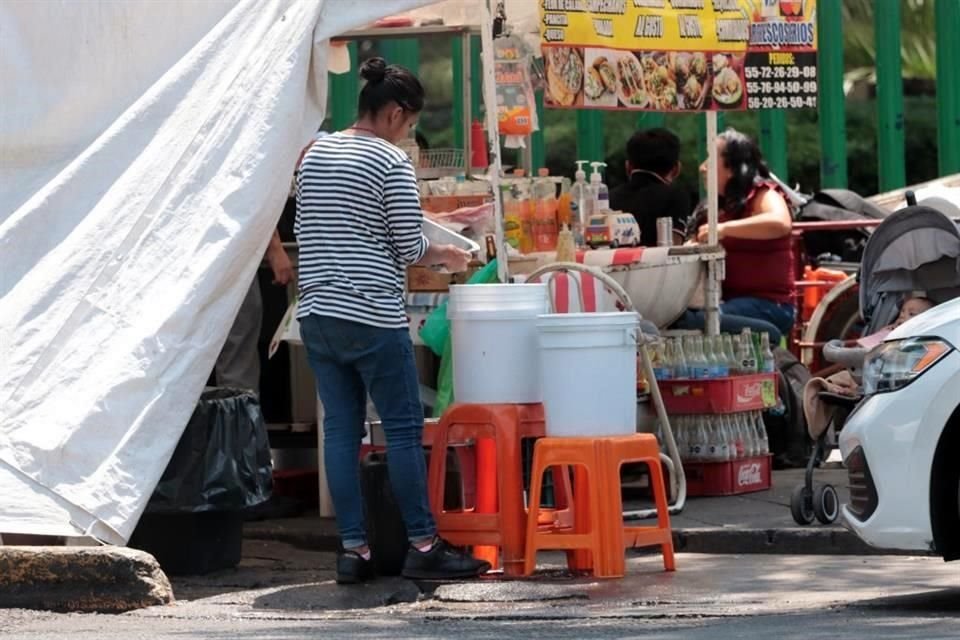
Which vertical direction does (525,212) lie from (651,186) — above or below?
below

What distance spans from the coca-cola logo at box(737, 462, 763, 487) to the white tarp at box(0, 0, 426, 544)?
2960 mm

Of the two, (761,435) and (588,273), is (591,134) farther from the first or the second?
(588,273)

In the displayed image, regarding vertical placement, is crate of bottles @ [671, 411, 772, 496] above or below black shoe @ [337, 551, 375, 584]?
above

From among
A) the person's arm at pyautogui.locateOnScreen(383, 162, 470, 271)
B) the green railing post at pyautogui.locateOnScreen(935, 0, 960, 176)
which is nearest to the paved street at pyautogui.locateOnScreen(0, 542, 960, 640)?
the person's arm at pyautogui.locateOnScreen(383, 162, 470, 271)

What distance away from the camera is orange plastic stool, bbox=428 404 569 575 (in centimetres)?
785

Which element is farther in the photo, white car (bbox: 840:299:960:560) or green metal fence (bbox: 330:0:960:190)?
green metal fence (bbox: 330:0:960:190)

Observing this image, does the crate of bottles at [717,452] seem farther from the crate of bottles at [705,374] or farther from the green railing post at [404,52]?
the green railing post at [404,52]

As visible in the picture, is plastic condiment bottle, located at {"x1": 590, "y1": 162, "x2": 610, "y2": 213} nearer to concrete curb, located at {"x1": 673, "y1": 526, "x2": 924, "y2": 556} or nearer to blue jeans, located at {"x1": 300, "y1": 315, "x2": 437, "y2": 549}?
concrete curb, located at {"x1": 673, "y1": 526, "x2": 924, "y2": 556}

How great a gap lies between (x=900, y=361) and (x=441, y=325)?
2.45 metres

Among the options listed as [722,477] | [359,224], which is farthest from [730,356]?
[359,224]

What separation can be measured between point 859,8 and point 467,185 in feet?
64.5

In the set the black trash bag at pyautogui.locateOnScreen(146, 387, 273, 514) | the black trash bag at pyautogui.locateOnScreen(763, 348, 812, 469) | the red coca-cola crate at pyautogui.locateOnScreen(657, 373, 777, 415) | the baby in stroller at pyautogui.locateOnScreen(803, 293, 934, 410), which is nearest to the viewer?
the black trash bag at pyautogui.locateOnScreen(146, 387, 273, 514)

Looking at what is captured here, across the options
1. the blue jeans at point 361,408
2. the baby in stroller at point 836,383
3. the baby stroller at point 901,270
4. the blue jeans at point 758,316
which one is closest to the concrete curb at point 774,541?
the baby stroller at point 901,270

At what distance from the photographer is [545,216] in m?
9.61
